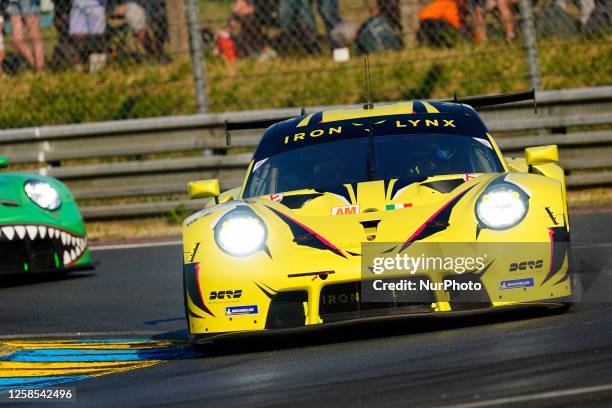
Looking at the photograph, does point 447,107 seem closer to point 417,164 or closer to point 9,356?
point 417,164

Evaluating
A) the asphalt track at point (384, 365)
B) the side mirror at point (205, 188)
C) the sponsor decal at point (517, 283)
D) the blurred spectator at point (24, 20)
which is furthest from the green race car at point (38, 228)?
the sponsor decal at point (517, 283)

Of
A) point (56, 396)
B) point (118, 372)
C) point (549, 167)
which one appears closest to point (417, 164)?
point (549, 167)

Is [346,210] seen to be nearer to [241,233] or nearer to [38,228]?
[241,233]

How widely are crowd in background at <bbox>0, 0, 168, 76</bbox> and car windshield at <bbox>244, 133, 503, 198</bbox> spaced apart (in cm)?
647

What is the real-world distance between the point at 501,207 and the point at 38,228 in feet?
15.6

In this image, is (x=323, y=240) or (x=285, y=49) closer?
(x=323, y=240)

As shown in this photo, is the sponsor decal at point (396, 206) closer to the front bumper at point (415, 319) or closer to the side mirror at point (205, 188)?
the front bumper at point (415, 319)

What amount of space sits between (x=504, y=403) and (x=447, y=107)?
12.0 ft

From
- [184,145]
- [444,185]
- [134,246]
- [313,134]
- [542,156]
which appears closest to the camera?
[444,185]

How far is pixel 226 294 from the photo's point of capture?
20.8ft

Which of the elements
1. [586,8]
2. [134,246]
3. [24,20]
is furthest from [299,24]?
[134,246]

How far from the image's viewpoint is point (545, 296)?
247 inches

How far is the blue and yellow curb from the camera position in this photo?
6422mm

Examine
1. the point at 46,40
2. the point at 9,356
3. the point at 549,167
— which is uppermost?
the point at 46,40
